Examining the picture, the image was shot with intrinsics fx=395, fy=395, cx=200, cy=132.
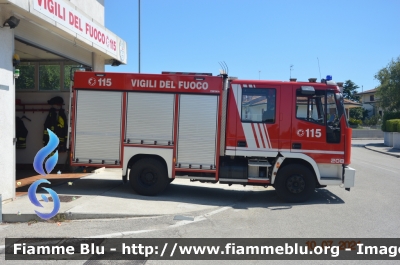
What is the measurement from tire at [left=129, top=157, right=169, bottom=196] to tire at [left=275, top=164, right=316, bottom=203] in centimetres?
275

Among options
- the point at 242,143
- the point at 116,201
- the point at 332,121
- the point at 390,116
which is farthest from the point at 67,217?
the point at 390,116

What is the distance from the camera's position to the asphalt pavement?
7777 millimetres

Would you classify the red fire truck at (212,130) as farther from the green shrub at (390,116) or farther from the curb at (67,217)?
the green shrub at (390,116)

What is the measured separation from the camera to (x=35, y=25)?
973 centimetres

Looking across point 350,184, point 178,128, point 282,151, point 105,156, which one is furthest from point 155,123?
point 350,184

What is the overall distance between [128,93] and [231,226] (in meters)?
4.19

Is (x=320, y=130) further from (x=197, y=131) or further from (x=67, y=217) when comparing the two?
(x=67, y=217)

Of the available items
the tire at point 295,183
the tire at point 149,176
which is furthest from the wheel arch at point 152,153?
the tire at point 295,183

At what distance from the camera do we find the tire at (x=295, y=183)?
30.5 ft

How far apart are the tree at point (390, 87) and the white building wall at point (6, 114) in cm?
3267

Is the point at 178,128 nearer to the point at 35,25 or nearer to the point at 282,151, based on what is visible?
the point at 282,151

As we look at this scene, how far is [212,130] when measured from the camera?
9391mm

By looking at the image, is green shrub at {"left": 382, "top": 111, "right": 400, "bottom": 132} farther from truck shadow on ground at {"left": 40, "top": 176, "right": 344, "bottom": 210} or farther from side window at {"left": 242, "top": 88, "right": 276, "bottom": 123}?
side window at {"left": 242, "top": 88, "right": 276, "bottom": 123}

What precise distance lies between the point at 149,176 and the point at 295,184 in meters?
3.49
